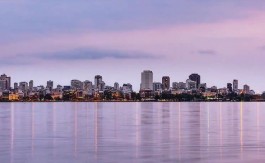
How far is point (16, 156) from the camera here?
2462cm

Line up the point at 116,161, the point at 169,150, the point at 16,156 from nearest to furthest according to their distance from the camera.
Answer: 1. the point at 116,161
2. the point at 16,156
3. the point at 169,150

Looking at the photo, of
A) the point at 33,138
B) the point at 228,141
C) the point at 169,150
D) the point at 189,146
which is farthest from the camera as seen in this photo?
the point at 33,138

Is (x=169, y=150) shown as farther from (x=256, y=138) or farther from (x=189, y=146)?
(x=256, y=138)

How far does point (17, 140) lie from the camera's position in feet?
109

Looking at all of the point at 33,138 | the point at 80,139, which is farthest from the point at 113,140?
the point at 33,138

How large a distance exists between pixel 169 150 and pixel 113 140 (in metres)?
6.56

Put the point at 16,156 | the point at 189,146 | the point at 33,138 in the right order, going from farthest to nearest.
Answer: the point at 33,138
the point at 189,146
the point at 16,156

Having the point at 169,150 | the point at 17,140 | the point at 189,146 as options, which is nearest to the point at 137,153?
the point at 169,150

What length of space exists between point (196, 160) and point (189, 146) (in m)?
5.98

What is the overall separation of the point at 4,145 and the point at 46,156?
591cm

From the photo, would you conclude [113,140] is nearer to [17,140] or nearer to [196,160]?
[17,140]

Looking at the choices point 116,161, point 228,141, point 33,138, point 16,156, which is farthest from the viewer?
point 33,138

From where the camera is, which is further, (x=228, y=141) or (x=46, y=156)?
(x=228, y=141)

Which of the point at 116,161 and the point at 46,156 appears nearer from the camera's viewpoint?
the point at 116,161
